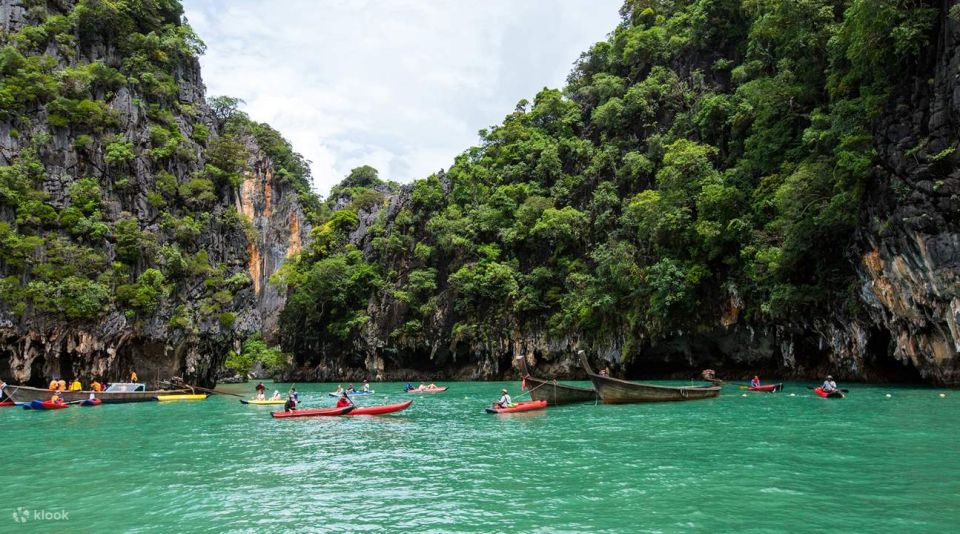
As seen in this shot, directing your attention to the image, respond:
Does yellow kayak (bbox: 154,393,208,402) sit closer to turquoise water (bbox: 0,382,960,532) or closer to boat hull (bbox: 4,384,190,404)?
boat hull (bbox: 4,384,190,404)

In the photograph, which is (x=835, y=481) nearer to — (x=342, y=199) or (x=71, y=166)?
(x=71, y=166)

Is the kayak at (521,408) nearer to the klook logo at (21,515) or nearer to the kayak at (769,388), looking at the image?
the kayak at (769,388)

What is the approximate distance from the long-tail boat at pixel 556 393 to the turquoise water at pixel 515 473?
290cm

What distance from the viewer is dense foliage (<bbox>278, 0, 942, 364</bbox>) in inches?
899

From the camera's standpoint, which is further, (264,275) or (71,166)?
(264,275)

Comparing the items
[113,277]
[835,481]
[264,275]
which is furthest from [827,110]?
[264,275]

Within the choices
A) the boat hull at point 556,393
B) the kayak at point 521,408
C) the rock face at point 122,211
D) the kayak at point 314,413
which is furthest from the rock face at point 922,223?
the rock face at point 122,211

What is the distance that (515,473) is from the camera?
Result: 382 inches

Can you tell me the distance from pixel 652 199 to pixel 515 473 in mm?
25305

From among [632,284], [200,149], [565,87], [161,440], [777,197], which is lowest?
[161,440]

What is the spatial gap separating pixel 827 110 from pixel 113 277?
36.3m

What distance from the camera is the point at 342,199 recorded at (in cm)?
6625

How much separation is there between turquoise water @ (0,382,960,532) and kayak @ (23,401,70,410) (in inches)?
276

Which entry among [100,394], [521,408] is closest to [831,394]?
[521,408]
